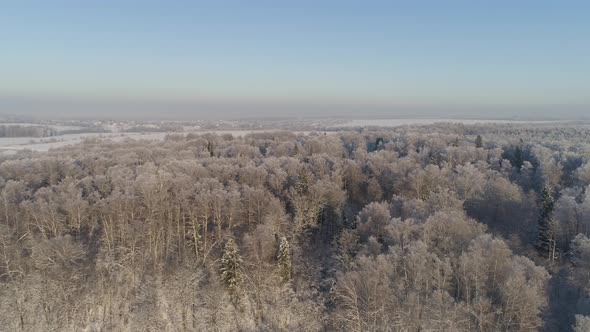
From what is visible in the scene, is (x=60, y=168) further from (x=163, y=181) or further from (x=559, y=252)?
(x=559, y=252)

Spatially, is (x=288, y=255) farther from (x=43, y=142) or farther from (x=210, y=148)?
(x=43, y=142)

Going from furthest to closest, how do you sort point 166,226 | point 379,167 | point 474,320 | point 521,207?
point 379,167
point 521,207
point 166,226
point 474,320

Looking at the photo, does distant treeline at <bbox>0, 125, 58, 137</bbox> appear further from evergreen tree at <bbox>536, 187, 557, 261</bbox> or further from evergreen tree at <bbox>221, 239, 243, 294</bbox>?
evergreen tree at <bbox>536, 187, 557, 261</bbox>

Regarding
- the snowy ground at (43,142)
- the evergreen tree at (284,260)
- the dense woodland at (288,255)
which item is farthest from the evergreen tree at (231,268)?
the snowy ground at (43,142)

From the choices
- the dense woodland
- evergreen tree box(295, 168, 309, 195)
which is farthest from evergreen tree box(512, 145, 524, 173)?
evergreen tree box(295, 168, 309, 195)

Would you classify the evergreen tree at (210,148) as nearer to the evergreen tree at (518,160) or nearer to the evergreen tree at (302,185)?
the evergreen tree at (302,185)

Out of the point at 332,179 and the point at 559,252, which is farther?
the point at 332,179

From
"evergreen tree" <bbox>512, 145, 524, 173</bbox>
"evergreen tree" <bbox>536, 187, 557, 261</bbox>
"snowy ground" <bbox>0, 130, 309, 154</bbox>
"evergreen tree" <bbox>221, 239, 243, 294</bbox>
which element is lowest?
"evergreen tree" <bbox>221, 239, 243, 294</bbox>

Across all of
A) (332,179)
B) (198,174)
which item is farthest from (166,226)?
(332,179)
